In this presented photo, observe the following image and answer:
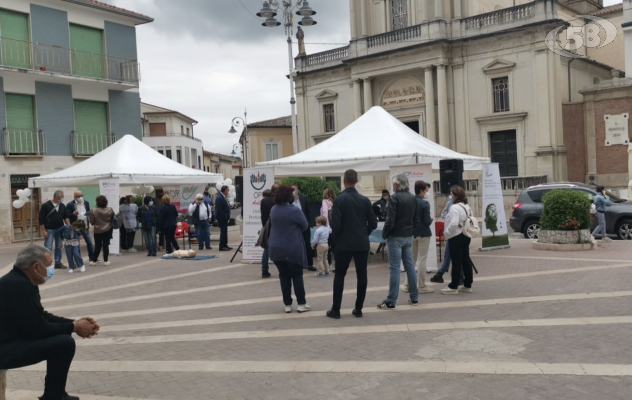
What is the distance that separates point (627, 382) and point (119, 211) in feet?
45.7

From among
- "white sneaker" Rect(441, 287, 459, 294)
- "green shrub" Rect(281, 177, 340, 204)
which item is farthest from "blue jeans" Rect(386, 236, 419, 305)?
"green shrub" Rect(281, 177, 340, 204)

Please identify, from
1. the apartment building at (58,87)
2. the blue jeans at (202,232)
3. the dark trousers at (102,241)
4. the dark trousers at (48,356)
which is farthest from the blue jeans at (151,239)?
the dark trousers at (48,356)

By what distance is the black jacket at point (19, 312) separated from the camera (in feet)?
13.4

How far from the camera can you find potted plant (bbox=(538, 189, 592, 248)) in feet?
42.9

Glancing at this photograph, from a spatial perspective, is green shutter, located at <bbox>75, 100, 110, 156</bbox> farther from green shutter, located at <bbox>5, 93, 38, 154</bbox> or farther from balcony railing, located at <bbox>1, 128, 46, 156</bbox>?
green shutter, located at <bbox>5, 93, 38, 154</bbox>

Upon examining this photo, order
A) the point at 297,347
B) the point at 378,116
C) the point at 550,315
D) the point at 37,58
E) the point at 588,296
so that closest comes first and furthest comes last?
the point at 297,347, the point at 550,315, the point at 588,296, the point at 378,116, the point at 37,58

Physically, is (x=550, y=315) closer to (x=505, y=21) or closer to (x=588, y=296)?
(x=588, y=296)

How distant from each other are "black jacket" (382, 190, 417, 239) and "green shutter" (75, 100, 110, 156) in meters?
19.8

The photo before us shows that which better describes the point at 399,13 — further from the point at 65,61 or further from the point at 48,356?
the point at 48,356

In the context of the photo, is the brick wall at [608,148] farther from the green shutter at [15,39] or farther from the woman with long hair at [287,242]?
the green shutter at [15,39]

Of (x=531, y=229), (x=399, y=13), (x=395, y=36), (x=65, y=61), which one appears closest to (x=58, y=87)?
(x=65, y=61)

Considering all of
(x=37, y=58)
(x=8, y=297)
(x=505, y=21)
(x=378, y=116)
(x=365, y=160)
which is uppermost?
(x=505, y=21)

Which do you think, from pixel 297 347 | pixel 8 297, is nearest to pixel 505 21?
pixel 297 347

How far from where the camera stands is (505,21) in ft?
95.3
